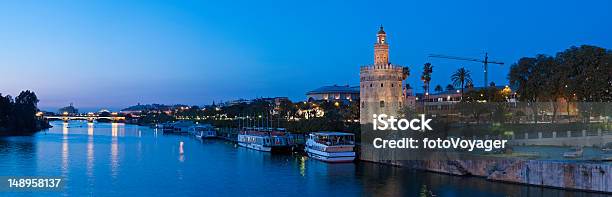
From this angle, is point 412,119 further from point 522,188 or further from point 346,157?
point 522,188

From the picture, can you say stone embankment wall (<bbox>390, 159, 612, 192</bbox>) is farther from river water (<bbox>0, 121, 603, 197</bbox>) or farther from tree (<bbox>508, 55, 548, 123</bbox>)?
tree (<bbox>508, 55, 548, 123</bbox>)

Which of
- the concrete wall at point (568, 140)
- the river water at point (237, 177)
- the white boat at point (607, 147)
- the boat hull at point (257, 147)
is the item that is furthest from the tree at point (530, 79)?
the boat hull at point (257, 147)

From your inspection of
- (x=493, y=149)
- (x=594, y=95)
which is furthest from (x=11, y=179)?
(x=594, y=95)

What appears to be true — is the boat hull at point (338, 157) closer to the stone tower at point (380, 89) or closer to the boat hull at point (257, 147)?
the boat hull at point (257, 147)

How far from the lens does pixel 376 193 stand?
150 feet

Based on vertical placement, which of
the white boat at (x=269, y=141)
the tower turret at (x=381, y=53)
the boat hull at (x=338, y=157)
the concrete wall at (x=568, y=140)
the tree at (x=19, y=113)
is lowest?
the boat hull at (x=338, y=157)

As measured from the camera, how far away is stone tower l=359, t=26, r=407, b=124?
101 meters

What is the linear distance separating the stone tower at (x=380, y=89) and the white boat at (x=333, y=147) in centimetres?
2986

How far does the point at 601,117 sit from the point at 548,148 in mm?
12707

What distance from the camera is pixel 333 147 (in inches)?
2628

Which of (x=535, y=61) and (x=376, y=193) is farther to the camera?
(x=535, y=61)

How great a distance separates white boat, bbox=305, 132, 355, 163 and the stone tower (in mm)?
29858

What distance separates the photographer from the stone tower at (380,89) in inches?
3989

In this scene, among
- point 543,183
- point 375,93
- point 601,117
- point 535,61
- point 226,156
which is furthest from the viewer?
point 375,93
